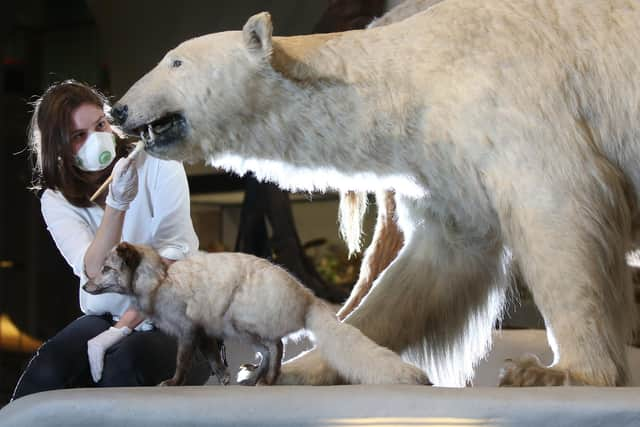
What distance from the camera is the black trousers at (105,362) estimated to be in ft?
5.14

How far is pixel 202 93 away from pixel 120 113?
0.12 metres

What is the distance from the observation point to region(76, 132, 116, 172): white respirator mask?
150 centimetres

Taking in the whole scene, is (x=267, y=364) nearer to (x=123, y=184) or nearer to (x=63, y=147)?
(x=123, y=184)

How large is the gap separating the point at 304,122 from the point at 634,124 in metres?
0.50

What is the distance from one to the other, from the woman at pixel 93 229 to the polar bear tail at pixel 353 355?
370 mm

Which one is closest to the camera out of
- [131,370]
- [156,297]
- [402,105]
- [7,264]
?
[156,297]

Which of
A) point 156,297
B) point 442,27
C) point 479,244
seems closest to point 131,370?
point 156,297

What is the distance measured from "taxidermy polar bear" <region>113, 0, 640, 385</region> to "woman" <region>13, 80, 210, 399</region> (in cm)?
24

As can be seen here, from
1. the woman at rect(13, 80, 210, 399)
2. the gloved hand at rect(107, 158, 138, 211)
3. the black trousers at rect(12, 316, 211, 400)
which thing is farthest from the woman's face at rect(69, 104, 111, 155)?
the black trousers at rect(12, 316, 211, 400)

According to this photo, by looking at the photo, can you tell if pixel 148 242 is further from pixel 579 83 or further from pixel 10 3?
pixel 10 3

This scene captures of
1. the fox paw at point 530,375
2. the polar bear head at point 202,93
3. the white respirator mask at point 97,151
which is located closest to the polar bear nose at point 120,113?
the polar bear head at point 202,93

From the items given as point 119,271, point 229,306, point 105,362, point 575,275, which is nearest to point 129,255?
point 119,271

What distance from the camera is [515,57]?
4.67 feet

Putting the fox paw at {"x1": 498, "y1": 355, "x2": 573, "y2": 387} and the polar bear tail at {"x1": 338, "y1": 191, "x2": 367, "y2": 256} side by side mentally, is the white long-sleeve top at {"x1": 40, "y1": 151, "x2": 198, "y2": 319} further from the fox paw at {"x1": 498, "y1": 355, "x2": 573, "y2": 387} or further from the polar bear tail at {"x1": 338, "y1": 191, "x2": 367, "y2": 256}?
the fox paw at {"x1": 498, "y1": 355, "x2": 573, "y2": 387}
